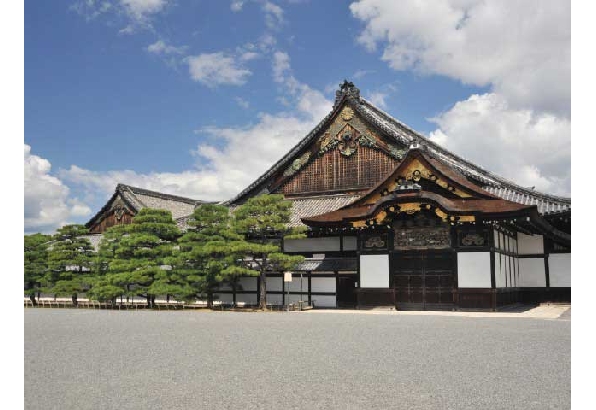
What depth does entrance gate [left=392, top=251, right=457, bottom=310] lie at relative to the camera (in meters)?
23.2

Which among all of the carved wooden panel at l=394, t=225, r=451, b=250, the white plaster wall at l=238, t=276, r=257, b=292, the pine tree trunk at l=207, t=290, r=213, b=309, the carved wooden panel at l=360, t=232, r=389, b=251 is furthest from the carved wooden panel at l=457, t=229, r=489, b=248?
the pine tree trunk at l=207, t=290, r=213, b=309

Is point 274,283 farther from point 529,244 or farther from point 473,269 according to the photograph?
point 529,244

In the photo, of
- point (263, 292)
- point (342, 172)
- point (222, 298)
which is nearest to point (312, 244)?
point (263, 292)

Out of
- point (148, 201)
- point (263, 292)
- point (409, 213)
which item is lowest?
point (263, 292)

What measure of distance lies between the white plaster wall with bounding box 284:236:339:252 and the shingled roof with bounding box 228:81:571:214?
5.72m

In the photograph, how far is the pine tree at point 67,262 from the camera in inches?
1271

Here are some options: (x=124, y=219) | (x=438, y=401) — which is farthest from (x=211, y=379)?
(x=124, y=219)

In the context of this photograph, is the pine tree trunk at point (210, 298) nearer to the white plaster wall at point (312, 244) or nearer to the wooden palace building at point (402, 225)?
the wooden palace building at point (402, 225)

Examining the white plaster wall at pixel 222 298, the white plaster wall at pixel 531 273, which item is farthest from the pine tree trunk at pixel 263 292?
the white plaster wall at pixel 531 273

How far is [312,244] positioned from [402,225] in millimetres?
5600

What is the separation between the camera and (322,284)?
26828 millimetres

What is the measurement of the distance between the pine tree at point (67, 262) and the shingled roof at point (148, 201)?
8.11 meters

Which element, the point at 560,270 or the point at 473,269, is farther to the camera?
the point at 560,270

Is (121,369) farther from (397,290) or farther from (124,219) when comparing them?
(124,219)
